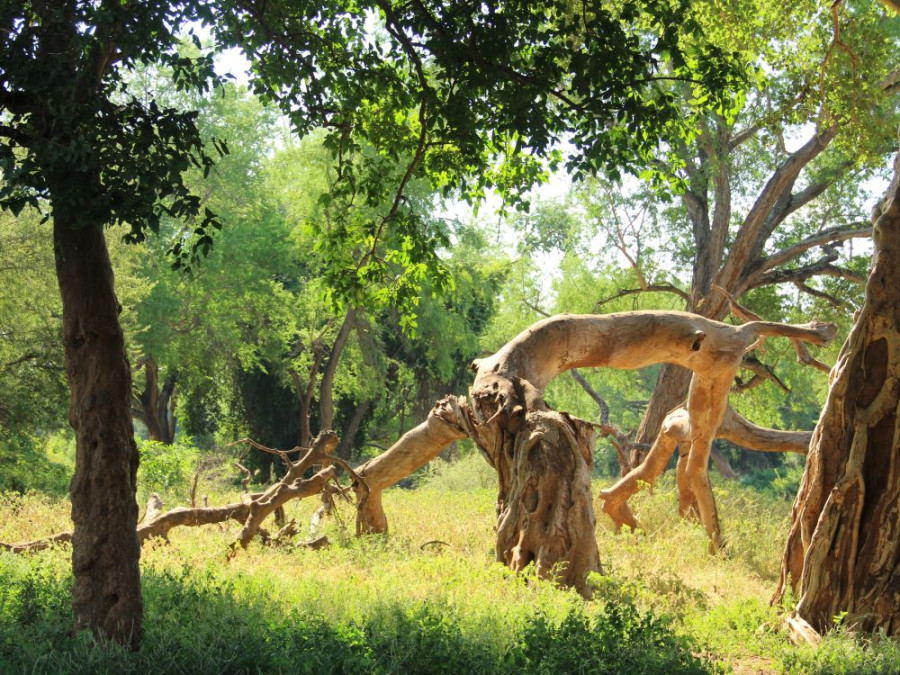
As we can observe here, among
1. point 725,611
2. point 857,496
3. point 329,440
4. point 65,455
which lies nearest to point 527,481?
point 725,611

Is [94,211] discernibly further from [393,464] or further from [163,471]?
[163,471]

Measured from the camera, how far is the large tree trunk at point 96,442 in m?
6.52

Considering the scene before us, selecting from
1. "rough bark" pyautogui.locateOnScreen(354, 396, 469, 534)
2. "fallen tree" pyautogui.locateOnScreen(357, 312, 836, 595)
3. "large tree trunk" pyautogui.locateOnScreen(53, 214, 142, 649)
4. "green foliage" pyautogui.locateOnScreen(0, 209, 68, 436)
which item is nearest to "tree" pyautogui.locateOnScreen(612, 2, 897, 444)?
"fallen tree" pyautogui.locateOnScreen(357, 312, 836, 595)

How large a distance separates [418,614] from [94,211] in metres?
3.58

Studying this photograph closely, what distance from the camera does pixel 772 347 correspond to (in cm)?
2362

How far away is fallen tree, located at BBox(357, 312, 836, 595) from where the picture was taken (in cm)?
920

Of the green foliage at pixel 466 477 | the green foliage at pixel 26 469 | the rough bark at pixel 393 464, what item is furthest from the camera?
the green foliage at pixel 466 477

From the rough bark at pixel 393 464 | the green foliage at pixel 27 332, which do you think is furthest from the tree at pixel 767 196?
the green foliage at pixel 27 332

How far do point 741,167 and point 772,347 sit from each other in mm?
4539

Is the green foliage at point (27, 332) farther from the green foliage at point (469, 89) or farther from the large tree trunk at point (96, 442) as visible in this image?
the large tree trunk at point (96, 442)

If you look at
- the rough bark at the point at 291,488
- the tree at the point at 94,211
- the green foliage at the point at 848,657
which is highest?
the tree at the point at 94,211

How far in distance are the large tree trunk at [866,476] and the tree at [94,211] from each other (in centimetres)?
533

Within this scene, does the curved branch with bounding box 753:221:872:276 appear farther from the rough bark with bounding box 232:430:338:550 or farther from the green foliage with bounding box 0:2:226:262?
the green foliage with bounding box 0:2:226:262

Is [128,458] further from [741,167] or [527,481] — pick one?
[741,167]
